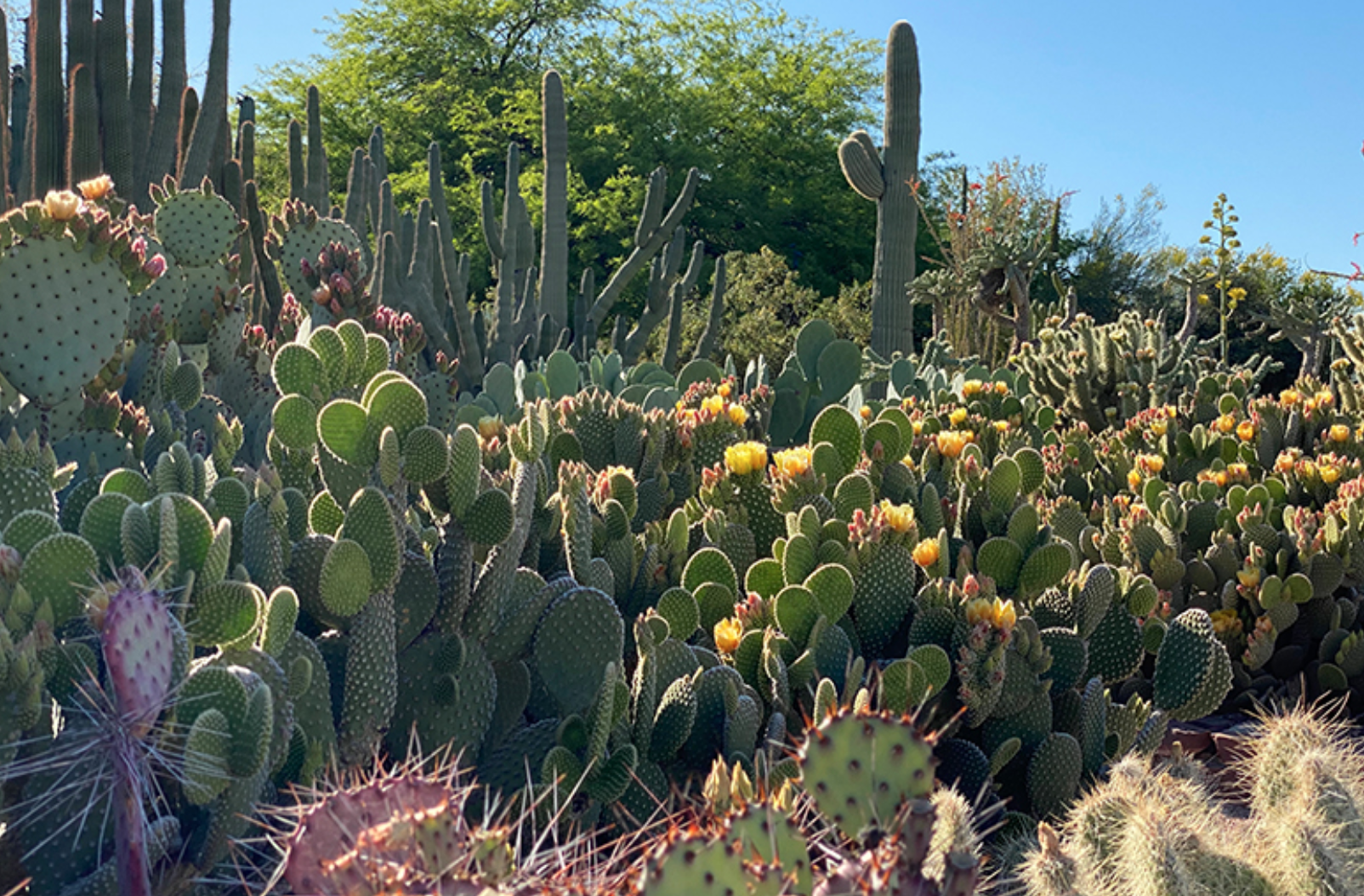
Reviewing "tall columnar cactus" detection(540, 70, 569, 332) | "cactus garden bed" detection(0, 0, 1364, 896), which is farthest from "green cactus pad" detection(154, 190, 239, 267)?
"tall columnar cactus" detection(540, 70, 569, 332)

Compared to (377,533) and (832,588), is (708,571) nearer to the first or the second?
(832,588)

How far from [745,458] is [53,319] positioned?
182 centimetres

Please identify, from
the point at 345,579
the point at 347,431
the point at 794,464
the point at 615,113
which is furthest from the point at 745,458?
the point at 615,113

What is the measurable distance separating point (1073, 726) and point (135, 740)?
82.0 inches

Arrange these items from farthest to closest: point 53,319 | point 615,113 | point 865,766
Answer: point 615,113
point 53,319
point 865,766

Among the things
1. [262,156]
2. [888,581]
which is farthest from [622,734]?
[262,156]

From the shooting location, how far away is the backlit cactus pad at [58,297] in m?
3.05

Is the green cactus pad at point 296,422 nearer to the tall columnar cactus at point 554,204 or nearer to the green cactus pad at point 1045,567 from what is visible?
the green cactus pad at point 1045,567

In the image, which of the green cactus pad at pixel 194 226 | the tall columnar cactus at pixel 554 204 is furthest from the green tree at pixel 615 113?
the green cactus pad at pixel 194 226

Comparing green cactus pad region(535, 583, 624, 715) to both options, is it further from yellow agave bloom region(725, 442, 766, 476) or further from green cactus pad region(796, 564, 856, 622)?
yellow agave bloom region(725, 442, 766, 476)

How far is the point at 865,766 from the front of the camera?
5.01ft

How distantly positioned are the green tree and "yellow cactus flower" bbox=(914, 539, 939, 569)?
22203 mm

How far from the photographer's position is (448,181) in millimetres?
27734

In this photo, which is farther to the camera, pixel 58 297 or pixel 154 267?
pixel 154 267
